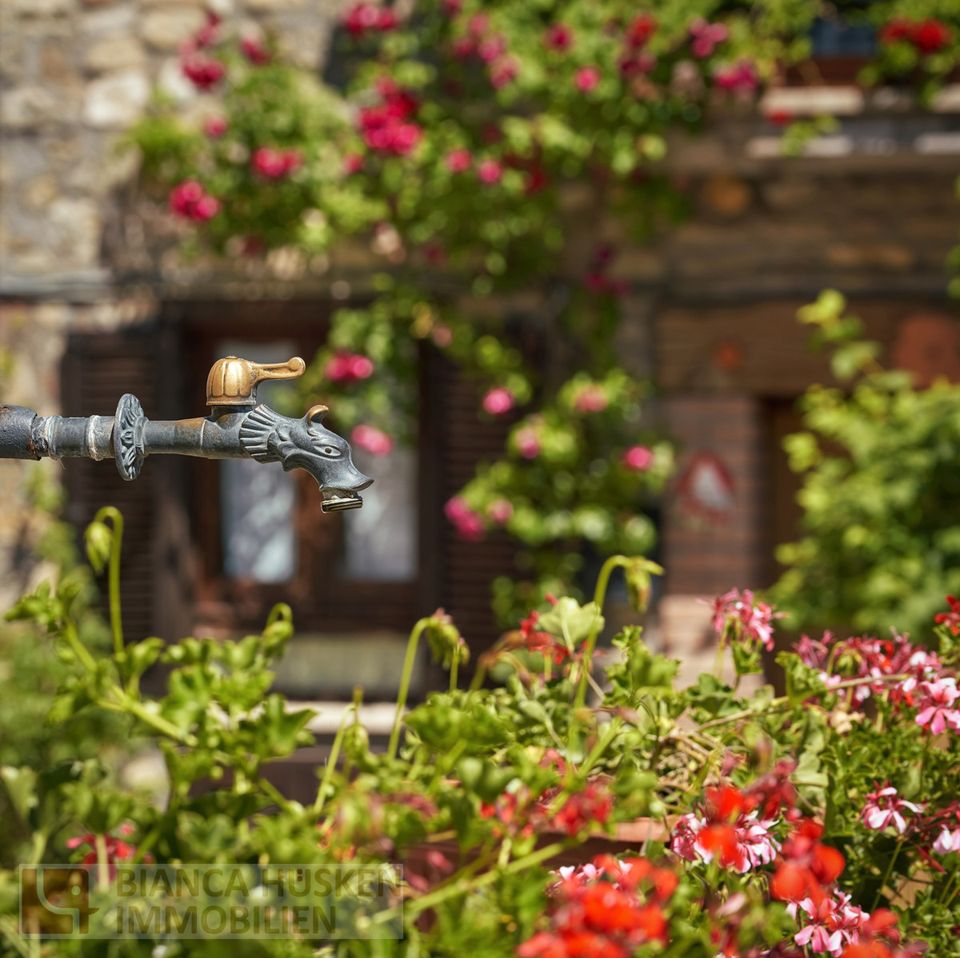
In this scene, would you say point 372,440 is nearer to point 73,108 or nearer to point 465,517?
point 465,517

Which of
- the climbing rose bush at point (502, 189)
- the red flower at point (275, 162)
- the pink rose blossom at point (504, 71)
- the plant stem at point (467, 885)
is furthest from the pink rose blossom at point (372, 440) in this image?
the plant stem at point (467, 885)

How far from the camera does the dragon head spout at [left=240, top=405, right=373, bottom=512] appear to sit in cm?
147

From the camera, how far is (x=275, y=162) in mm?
5195

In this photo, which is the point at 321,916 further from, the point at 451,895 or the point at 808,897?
the point at 808,897

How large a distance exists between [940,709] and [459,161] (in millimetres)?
3877

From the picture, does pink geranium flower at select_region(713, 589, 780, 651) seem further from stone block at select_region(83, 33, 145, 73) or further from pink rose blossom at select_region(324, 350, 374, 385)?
stone block at select_region(83, 33, 145, 73)

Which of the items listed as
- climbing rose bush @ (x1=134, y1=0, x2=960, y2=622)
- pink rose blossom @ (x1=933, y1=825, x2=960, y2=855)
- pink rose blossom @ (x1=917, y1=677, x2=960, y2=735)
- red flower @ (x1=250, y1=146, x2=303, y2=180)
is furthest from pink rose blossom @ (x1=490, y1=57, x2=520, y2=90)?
pink rose blossom @ (x1=933, y1=825, x2=960, y2=855)

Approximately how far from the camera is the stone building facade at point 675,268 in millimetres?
5137

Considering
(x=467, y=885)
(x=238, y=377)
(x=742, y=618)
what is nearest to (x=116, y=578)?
(x=238, y=377)

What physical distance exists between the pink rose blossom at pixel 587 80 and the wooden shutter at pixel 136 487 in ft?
6.41

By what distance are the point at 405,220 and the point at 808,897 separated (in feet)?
13.8

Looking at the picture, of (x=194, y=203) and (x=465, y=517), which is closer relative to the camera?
(x=465, y=517)

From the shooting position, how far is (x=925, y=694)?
5.16 feet

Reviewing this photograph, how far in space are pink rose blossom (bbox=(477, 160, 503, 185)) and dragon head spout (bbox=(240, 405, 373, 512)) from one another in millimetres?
3702
